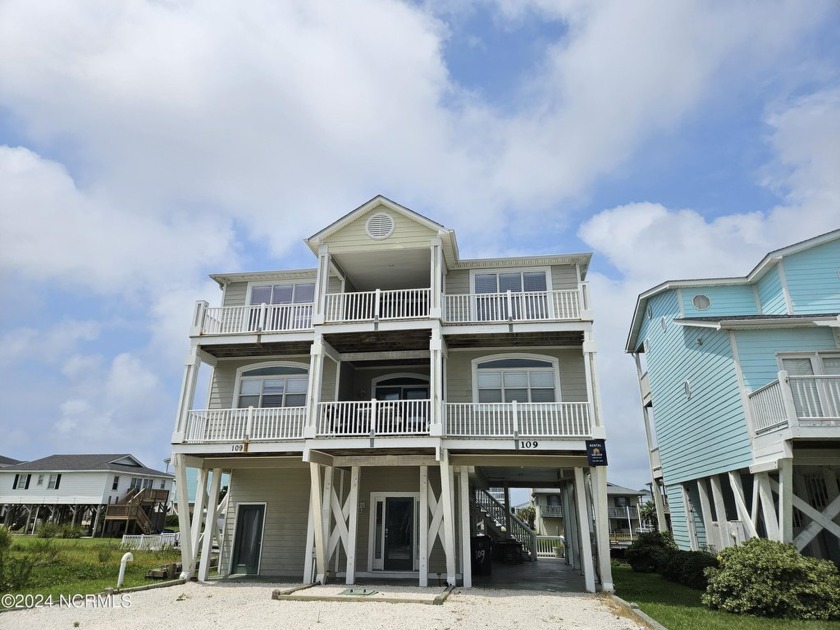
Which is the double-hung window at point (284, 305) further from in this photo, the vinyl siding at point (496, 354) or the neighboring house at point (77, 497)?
the neighboring house at point (77, 497)

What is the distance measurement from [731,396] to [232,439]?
13.9m

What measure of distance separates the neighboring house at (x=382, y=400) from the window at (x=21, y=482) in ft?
111

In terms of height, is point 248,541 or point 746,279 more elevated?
point 746,279

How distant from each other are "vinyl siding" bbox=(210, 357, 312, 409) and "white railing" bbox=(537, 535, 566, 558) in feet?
58.9

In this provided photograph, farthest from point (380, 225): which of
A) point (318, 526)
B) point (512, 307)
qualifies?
point (318, 526)

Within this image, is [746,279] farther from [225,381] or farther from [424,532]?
[225,381]

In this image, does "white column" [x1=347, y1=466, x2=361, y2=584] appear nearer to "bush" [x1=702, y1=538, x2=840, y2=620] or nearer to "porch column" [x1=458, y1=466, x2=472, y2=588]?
"porch column" [x1=458, y1=466, x2=472, y2=588]

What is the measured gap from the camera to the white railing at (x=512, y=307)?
15484mm

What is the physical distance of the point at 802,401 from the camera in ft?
39.5

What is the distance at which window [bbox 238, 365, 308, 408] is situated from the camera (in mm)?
17703

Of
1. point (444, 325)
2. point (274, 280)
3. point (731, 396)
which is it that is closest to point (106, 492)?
point (274, 280)

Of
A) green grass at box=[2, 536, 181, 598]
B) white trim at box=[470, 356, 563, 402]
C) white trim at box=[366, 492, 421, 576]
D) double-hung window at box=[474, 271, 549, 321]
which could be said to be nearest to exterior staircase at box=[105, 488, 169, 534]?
green grass at box=[2, 536, 181, 598]

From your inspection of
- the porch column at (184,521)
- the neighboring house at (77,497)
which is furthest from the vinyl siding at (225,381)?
the neighboring house at (77,497)

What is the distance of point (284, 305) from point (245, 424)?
3.74 metres
